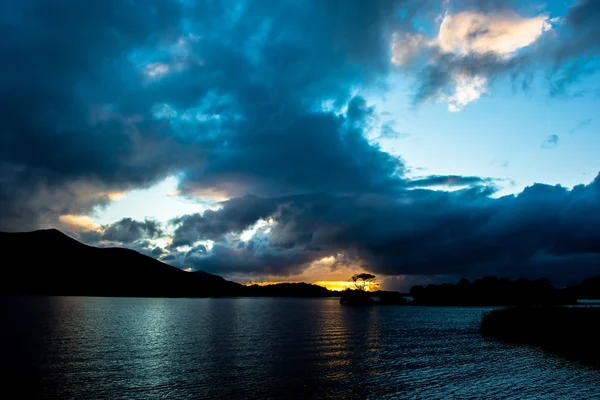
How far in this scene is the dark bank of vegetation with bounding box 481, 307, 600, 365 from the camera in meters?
66.3

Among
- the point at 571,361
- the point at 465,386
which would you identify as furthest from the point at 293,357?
the point at 571,361

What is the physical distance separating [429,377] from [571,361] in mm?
24441

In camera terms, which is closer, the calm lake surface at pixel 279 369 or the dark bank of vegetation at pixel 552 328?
the calm lake surface at pixel 279 369

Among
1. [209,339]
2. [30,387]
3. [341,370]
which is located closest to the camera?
[30,387]

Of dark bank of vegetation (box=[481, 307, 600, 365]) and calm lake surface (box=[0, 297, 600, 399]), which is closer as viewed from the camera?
calm lake surface (box=[0, 297, 600, 399])

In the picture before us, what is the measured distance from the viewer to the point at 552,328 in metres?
81.1

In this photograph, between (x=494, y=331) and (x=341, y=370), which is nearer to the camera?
(x=341, y=370)

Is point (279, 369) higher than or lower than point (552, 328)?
lower

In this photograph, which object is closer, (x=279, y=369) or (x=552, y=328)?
(x=279, y=369)

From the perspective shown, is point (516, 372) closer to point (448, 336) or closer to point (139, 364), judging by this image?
point (448, 336)

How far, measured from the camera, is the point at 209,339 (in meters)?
75.9

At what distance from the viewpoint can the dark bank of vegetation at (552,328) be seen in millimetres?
66312

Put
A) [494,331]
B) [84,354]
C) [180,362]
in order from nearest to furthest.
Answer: [180,362] < [84,354] < [494,331]

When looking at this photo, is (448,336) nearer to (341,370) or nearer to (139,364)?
(341,370)
